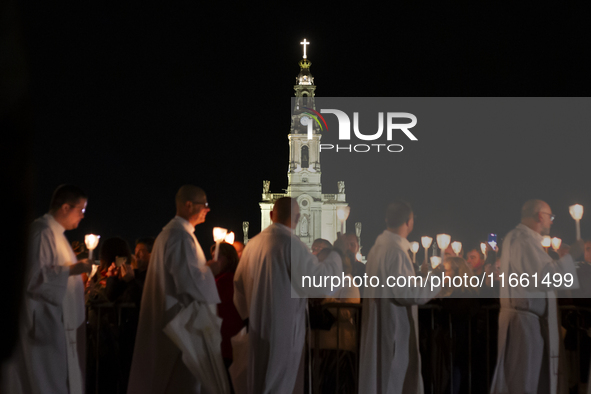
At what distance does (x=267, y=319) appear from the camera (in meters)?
5.96

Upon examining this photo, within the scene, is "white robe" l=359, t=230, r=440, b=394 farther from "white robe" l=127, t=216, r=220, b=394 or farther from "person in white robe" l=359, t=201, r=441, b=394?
"white robe" l=127, t=216, r=220, b=394

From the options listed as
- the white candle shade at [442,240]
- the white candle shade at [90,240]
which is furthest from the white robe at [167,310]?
the white candle shade at [442,240]

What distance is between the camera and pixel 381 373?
5930 millimetres

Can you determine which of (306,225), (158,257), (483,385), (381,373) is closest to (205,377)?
(158,257)

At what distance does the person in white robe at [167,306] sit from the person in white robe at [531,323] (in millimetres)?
2938

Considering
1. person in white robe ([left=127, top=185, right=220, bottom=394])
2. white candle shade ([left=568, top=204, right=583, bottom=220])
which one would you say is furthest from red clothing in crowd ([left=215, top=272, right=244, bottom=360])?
white candle shade ([left=568, top=204, right=583, bottom=220])

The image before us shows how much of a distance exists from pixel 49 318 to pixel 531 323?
14.8 ft

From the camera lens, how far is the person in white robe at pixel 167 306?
5.63m

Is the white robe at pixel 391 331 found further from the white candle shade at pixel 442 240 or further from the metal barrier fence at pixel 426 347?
the white candle shade at pixel 442 240

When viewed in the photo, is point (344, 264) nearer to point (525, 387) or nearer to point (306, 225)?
point (525, 387)

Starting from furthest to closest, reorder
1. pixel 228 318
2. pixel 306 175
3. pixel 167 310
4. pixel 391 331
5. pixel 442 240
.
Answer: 1. pixel 306 175
2. pixel 442 240
3. pixel 228 318
4. pixel 391 331
5. pixel 167 310

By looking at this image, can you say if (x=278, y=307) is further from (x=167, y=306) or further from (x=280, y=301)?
(x=167, y=306)

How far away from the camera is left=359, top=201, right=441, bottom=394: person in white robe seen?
589 centimetres

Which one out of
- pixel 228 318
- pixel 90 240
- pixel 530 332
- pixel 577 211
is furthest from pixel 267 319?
pixel 577 211
